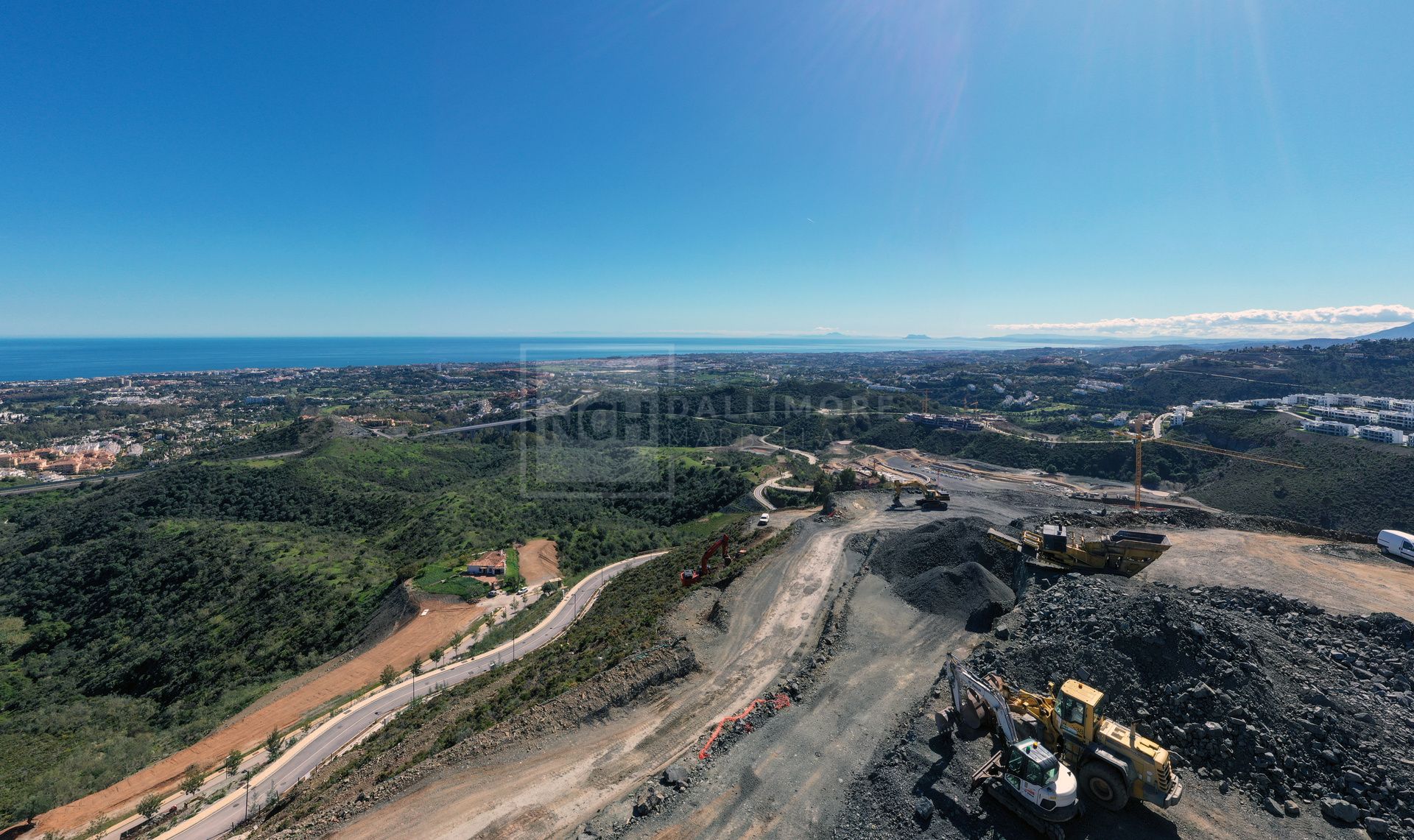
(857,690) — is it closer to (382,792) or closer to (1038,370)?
(382,792)

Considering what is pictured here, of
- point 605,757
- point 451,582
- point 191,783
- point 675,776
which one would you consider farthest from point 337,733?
point 675,776

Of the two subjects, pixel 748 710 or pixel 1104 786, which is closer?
pixel 1104 786

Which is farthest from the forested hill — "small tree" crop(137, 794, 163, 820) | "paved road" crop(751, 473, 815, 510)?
"small tree" crop(137, 794, 163, 820)

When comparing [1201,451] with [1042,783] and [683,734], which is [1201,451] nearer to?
[1042,783]

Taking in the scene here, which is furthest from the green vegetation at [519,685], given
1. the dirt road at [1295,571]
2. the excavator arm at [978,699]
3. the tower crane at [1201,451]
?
the tower crane at [1201,451]

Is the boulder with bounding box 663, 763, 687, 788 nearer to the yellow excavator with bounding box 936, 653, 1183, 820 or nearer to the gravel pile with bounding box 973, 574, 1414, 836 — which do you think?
the yellow excavator with bounding box 936, 653, 1183, 820
